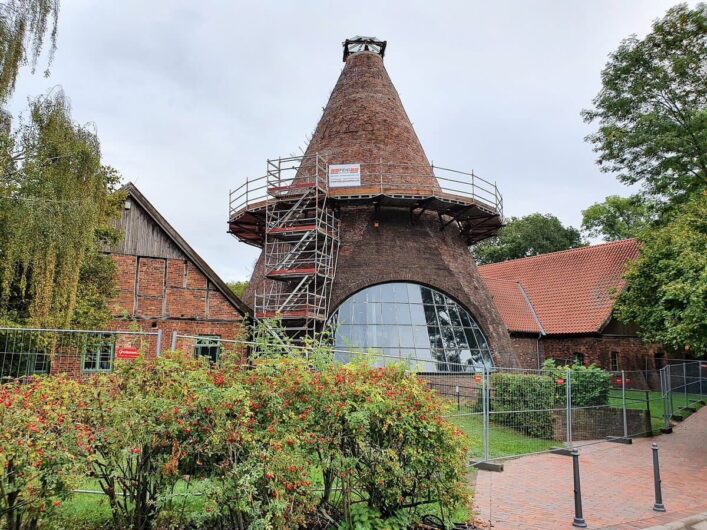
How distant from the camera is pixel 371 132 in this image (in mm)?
20359

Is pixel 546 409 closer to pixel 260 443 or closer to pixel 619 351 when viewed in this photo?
pixel 260 443

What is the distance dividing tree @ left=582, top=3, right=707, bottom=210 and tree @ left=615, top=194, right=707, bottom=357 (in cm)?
434

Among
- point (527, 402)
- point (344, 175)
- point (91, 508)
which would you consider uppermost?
point (344, 175)

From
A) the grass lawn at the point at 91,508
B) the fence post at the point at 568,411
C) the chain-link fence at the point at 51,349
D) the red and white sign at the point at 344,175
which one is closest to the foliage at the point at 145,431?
the grass lawn at the point at 91,508

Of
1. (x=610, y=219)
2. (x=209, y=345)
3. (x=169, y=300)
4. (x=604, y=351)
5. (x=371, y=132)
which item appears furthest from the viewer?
(x=610, y=219)

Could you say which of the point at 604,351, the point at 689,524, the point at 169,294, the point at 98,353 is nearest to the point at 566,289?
the point at 604,351

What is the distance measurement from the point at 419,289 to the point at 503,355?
13.1 feet

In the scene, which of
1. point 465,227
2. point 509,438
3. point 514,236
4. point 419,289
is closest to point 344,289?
point 419,289

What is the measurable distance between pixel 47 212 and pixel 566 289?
23.4 m

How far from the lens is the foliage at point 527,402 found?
1230cm

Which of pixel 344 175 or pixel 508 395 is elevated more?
pixel 344 175

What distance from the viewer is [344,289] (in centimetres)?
1766

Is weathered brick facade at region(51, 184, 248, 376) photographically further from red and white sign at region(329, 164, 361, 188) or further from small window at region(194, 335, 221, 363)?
red and white sign at region(329, 164, 361, 188)

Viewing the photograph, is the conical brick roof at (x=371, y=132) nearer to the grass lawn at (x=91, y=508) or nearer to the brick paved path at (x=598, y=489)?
the brick paved path at (x=598, y=489)
